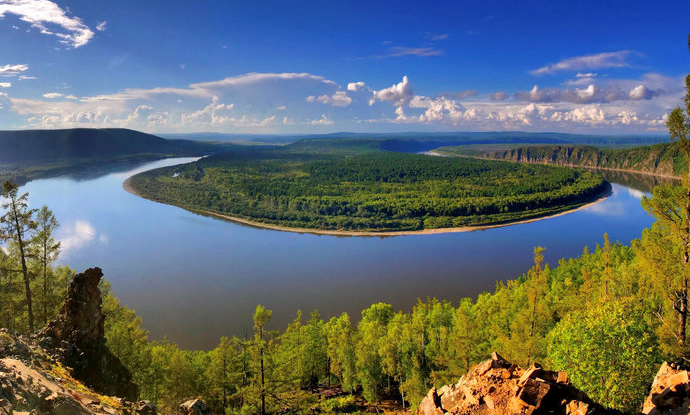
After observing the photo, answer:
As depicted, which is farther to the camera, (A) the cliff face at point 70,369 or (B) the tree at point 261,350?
(B) the tree at point 261,350

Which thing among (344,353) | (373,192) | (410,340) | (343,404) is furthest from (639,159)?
(343,404)

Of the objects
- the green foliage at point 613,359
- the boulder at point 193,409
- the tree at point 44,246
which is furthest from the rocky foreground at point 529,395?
the tree at point 44,246

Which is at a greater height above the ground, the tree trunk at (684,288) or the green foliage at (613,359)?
the tree trunk at (684,288)

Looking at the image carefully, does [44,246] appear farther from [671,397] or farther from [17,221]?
[671,397]

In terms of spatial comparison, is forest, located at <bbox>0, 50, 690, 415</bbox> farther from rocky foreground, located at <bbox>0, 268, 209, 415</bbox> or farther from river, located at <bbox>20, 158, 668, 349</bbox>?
river, located at <bbox>20, 158, 668, 349</bbox>

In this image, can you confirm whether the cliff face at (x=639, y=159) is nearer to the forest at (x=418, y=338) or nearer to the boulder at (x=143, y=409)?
the forest at (x=418, y=338)

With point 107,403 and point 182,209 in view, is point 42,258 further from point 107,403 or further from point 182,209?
point 182,209

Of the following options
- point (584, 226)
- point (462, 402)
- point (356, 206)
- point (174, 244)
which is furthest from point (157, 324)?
point (584, 226)
